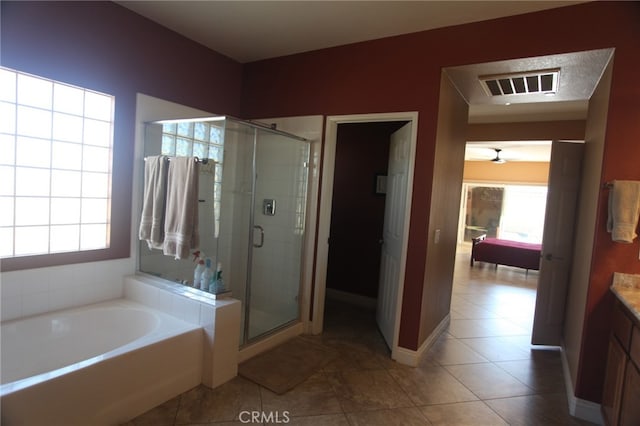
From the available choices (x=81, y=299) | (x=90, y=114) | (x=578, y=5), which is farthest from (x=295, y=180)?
(x=578, y=5)

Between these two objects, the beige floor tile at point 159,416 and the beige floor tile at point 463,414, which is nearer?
the beige floor tile at point 159,416

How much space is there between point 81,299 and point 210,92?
2.14m

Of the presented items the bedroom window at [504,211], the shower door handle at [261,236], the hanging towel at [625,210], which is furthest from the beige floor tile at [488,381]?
the bedroom window at [504,211]

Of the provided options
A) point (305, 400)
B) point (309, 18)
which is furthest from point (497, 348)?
point (309, 18)

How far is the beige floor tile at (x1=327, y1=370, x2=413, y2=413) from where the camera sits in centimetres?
229

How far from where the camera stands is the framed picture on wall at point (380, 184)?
422 centimetres

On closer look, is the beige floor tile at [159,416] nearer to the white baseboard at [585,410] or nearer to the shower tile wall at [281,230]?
the shower tile wall at [281,230]

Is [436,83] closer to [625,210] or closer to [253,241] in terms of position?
[625,210]

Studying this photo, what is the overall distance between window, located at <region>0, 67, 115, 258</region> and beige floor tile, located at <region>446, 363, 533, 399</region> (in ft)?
9.82

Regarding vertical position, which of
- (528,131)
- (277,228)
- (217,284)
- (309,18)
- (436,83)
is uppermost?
(309,18)

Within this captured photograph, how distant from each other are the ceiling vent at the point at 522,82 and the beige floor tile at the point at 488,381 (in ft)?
7.74

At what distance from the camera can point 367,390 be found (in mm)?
2461

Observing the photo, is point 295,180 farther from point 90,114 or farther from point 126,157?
point 90,114
